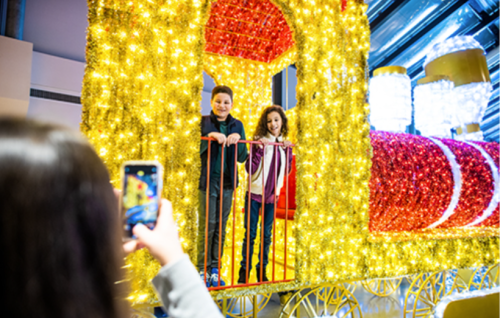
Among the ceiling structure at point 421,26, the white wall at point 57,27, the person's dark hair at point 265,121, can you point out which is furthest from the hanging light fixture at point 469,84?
the white wall at point 57,27

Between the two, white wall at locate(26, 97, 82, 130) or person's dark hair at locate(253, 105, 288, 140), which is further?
white wall at locate(26, 97, 82, 130)

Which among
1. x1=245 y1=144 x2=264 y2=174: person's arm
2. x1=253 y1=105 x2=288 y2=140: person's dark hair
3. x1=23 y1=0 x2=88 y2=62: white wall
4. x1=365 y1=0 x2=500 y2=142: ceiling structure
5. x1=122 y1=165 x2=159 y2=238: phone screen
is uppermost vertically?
x1=365 y1=0 x2=500 y2=142: ceiling structure

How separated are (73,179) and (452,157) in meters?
4.01

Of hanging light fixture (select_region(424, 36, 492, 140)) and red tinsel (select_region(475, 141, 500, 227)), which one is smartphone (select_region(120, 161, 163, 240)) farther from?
hanging light fixture (select_region(424, 36, 492, 140))

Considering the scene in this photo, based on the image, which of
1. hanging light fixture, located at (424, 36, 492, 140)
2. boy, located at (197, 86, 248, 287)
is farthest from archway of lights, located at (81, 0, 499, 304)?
hanging light fixture, located at (424, 36, 492, 140)

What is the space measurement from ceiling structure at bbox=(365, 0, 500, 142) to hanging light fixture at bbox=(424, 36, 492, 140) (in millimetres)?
2124

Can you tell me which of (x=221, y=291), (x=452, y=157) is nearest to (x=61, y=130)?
(x=221, y=291)

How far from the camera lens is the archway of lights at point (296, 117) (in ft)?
6.72

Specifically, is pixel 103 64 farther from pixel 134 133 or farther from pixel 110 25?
pixel 134 133

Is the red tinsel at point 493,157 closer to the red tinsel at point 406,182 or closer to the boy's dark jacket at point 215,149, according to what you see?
the red tinsel at point 406,182

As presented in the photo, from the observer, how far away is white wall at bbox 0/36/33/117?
16.8 feet

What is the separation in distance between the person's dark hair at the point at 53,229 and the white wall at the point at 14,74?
605 cm

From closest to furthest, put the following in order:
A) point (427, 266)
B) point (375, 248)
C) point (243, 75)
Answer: point (375, 248)
point (427, 266)
point (243, 75)

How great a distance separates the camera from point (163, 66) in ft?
7.17
